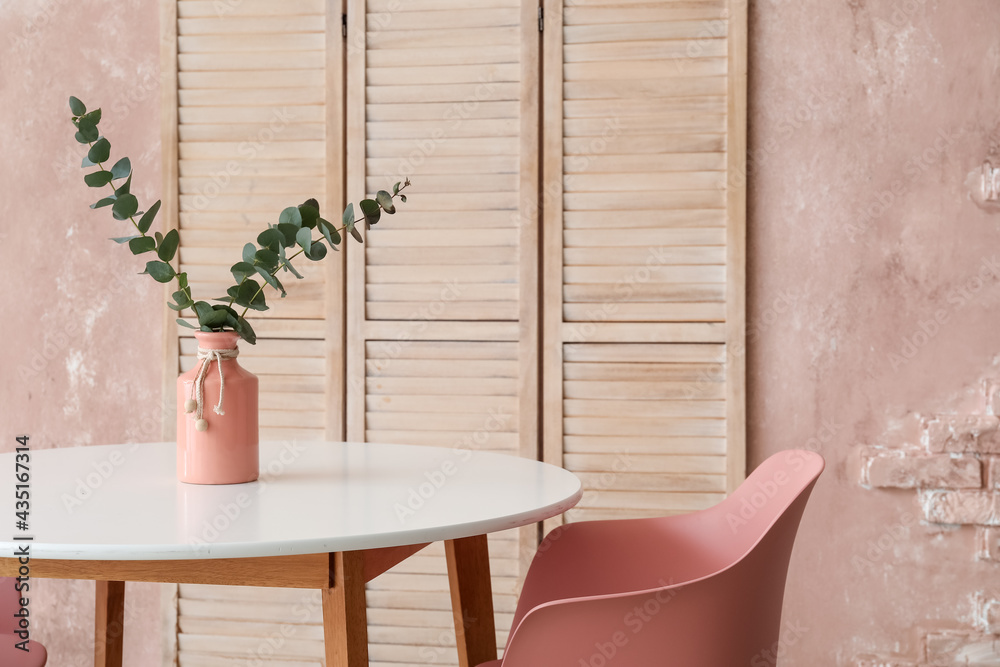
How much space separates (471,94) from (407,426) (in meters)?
0.93

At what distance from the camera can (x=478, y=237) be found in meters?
2.21

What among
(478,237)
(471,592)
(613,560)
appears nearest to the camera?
(613,560)

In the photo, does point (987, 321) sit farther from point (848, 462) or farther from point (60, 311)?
point (60, 311)

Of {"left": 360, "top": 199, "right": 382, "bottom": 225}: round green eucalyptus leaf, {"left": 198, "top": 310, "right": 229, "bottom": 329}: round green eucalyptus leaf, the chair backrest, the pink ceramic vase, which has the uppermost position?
{"left": 360, "top": 199, "right": 382, "bottom": 225}: round green eucalyptus leaf

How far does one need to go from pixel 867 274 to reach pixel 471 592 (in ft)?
4.61

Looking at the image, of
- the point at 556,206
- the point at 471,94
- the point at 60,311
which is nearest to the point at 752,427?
the point at 556,206

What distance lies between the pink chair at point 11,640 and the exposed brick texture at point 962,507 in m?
2.05

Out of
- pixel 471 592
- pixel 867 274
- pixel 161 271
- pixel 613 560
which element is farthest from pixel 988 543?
pixel 161 271

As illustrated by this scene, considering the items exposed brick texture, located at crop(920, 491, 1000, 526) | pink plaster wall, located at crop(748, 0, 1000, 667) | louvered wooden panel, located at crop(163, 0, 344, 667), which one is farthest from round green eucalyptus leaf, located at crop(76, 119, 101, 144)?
exposed brick texture, located at crop(920, 491, 1000, 526)

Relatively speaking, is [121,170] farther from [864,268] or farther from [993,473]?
[993,473]

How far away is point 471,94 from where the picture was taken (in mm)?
2213

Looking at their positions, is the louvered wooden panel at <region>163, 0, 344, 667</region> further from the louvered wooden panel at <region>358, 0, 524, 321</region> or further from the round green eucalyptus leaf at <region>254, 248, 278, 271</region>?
the round green eucalyptus leaf at <region>254, 248, 278, 271</region>

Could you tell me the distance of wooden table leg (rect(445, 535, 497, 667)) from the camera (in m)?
1.48

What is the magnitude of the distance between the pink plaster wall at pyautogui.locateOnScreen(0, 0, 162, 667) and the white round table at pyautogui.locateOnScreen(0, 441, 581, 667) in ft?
3.30
